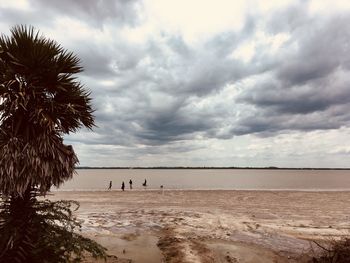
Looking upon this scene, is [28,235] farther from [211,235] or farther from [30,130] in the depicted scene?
[211,235]

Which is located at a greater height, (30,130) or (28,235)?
(30,130)

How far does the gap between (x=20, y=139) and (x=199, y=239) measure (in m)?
9.10

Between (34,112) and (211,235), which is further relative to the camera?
(211,235)

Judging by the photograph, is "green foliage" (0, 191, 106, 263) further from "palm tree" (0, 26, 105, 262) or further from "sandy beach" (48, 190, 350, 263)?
"sandy beach" (48, 190, 350, 263)

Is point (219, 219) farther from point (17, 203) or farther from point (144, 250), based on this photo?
point (17, 203)

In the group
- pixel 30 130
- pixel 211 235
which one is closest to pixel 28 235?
pixel 30 130

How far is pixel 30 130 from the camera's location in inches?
286

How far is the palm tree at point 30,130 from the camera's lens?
6.77 meters

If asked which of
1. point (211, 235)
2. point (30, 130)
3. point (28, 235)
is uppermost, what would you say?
point (30, 130)

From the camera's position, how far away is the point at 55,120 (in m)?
7.49

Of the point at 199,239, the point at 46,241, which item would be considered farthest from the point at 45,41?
the point at 199,239

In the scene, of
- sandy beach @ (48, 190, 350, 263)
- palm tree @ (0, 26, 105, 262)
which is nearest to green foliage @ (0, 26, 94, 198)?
palm tree @ (0, 26, 105, 262)

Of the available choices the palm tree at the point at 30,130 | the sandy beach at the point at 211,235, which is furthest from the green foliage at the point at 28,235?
the sandy beach at the point at 211,235

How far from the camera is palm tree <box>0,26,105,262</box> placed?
6766mm
